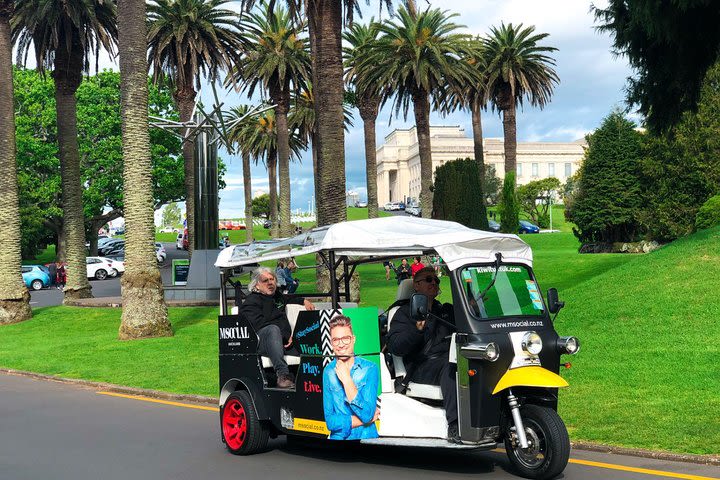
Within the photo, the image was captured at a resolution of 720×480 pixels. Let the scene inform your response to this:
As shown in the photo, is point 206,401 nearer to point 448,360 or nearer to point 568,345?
A: point 448,360

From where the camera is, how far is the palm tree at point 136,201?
23969mm

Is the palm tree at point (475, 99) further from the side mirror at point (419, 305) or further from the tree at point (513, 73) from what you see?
the side mirror at point (419, 305)

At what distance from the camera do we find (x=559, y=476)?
8133mm

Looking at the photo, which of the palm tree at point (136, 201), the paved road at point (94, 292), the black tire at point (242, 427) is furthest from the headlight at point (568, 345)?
the paved road at point (94, 292)

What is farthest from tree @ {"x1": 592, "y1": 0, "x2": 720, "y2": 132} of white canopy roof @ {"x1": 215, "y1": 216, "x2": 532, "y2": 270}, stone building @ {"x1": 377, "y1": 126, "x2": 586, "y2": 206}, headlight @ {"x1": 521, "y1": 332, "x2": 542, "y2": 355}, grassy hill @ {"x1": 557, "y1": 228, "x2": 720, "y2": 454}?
stone building @ {"x1": 377, "y1": 126, "x2": 586, "y2": 206}

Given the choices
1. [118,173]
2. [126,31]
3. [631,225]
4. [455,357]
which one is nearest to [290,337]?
[455,357]

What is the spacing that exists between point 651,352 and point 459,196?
33377mm

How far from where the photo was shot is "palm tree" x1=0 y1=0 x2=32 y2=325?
31156mm

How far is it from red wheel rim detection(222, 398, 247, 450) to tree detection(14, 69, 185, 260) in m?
57.5

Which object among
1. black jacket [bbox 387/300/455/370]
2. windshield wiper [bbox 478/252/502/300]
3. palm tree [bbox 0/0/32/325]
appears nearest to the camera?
windshield wiper [bbox 478/252/502/300]

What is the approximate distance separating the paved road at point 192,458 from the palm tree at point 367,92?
37264mm

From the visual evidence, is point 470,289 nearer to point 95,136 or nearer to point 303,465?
point 303,465

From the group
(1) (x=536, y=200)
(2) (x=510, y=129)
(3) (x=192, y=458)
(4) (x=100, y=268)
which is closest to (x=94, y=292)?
(4) (x=100, y=268)

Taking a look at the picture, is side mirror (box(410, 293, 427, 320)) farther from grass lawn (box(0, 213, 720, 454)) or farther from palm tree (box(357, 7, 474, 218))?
palm tree (box(357, 7, 474, 218))
